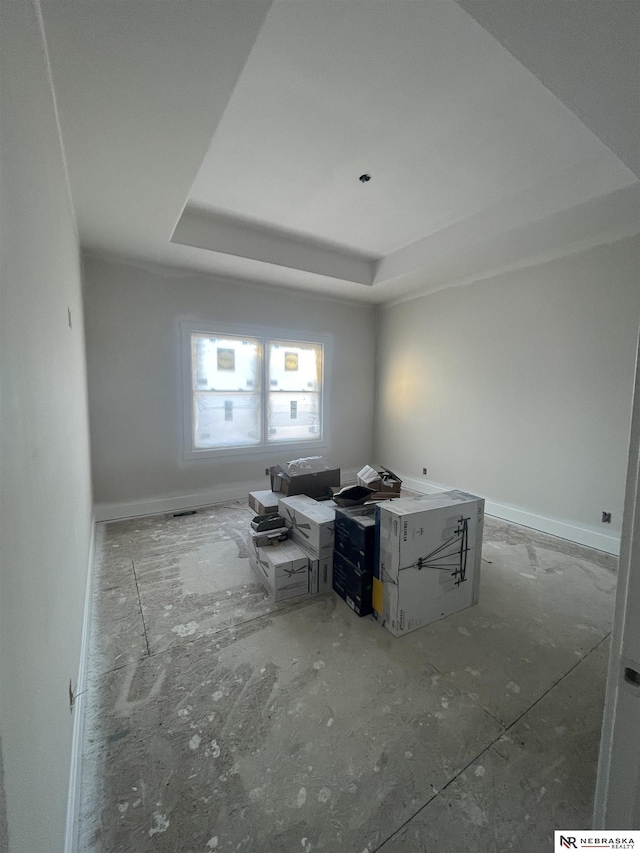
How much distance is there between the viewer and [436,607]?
200 centimetres

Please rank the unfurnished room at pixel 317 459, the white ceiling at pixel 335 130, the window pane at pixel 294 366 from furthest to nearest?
the window pane at pixel 294 366
the white ceiling at pixel 335 130
the unfurnished room at pixel 317 459

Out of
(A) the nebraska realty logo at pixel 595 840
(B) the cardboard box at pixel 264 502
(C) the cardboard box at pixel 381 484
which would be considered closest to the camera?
(A) the nebraska realty logo at pixel 595 840

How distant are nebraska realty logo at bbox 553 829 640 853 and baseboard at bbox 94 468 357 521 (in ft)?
11.9

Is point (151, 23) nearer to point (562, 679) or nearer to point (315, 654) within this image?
point (315, 654)

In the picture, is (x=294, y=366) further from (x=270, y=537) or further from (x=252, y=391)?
(x=270, y=537)

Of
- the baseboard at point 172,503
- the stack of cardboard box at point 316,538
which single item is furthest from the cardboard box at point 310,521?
the baseboard at point 172,503

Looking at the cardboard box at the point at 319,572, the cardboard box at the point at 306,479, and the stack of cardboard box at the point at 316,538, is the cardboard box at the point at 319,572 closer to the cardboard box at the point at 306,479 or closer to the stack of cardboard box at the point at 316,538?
the stack of cardboard box at the point at 316,538

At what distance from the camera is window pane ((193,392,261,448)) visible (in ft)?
13.2

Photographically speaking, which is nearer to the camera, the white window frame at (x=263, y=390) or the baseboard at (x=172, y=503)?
the baseboard at (x=172, y=503)

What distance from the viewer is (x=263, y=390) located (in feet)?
14.3

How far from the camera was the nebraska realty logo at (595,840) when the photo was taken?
769mm

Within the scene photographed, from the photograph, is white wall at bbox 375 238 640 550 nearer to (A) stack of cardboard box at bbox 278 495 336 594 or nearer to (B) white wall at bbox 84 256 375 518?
(B) white wall at bbox 84 256 375 518

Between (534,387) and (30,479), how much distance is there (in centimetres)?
383

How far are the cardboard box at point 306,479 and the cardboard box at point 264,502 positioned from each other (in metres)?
0.10
